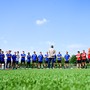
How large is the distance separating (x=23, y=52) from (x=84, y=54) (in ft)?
20.5

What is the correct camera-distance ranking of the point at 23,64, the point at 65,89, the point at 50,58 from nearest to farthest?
the point at 65,89
the point at 50,58
the point at 23,64

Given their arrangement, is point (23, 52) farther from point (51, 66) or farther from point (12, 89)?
point (12, 89)

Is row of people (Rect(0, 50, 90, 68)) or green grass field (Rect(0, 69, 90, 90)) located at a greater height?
row of people (Rect(0, 50, 90, 68))

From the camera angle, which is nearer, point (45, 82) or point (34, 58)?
point (45, 82)

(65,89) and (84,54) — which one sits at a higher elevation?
(84,54)

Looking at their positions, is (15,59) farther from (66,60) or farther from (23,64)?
(66,60)

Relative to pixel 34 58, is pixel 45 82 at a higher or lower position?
lower

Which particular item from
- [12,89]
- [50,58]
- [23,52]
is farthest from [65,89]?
[23,52]

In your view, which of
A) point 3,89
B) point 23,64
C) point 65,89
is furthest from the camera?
point 23,64

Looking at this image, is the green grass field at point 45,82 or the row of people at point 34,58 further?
the row of people at point 34,58

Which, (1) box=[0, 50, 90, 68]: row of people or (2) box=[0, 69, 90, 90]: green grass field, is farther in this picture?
(1) box=[0, 50, 90, 68]: row of people

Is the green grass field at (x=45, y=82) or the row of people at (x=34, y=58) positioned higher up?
the row of people at (x=34, y=58)

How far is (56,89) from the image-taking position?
495cm

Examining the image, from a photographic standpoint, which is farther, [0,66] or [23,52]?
[23,52]
